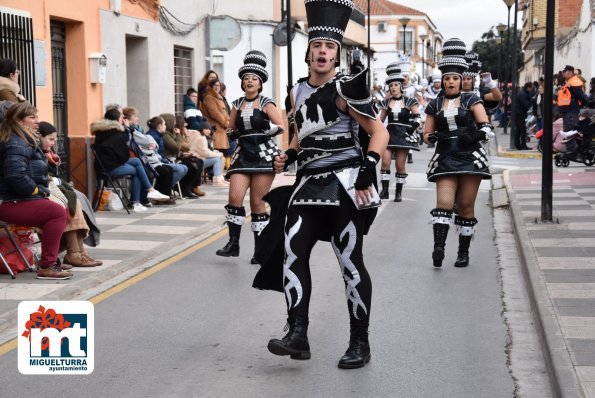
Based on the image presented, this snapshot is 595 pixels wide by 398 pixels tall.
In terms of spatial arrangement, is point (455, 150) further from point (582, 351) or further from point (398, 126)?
point (398, 126)

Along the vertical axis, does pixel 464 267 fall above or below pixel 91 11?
below

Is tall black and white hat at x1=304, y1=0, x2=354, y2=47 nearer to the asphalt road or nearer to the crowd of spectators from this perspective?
the asphalt road

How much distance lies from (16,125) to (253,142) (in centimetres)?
232

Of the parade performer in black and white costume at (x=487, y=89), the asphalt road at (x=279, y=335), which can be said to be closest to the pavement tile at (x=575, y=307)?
the asphalt road at (x=279, y=335)

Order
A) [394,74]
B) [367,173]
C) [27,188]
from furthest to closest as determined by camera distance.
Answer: [394,74] → [27,188] → [367,173]

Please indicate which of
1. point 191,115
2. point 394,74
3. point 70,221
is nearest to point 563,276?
point 70,221

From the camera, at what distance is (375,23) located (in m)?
94.2

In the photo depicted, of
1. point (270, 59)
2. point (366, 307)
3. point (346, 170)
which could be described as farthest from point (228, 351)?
point (270, 59)

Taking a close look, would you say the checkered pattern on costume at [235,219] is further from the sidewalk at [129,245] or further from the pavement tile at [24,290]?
the pavement tile at [24,290]

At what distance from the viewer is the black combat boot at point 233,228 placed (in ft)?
34.1

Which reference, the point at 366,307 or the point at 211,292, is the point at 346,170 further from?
the point at 211,292

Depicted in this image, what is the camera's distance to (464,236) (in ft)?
33.2

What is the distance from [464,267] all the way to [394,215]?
14.8 ft

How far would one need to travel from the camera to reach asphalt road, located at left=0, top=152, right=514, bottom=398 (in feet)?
19.3
